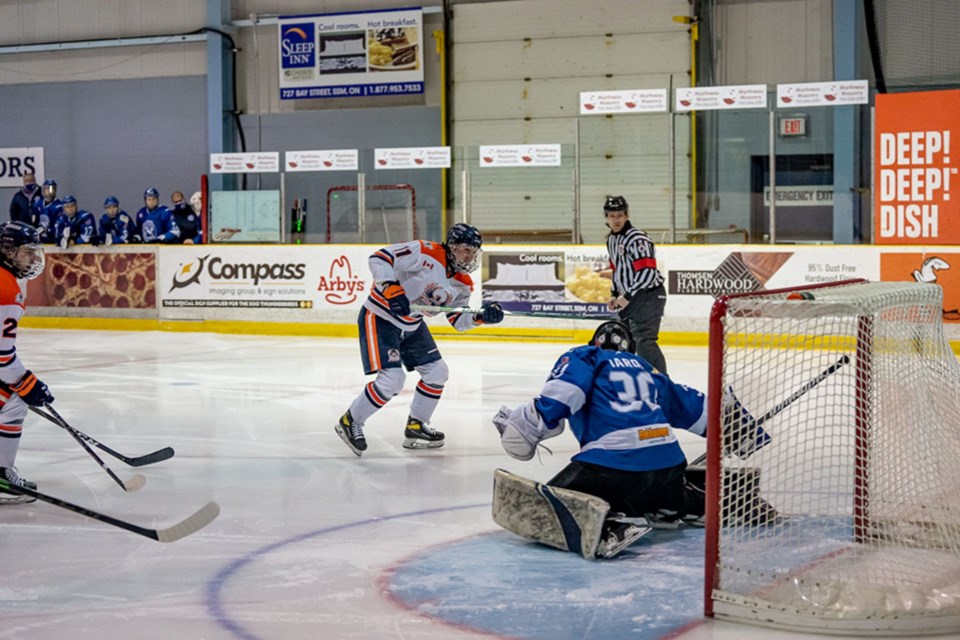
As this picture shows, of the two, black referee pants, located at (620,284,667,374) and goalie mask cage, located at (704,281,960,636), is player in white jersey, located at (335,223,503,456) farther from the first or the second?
goalie mask cage, located at (704,281,960,636)

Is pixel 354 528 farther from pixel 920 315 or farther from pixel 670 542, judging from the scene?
pixel 920 315

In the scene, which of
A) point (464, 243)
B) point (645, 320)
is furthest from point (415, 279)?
point (645, 320)

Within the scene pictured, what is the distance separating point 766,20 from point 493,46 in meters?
3.58

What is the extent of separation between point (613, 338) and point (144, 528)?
5.38 feet

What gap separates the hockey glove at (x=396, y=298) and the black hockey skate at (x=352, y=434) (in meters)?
0.58

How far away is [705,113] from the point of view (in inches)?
538

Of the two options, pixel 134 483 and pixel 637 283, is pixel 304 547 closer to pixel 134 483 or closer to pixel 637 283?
pixel 134 483

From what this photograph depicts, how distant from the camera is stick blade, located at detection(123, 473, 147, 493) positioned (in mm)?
5188

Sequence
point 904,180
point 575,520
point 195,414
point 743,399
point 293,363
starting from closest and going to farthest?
point 743,399 → point 575,520 → point 195,414 → point 293,363 → point 904,180

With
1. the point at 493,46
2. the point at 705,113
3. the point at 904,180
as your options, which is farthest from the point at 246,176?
the point at 904,180

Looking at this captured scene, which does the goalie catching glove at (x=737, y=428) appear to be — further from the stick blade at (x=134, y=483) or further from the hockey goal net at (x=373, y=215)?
the hockey goal net at (x=373, y=215)

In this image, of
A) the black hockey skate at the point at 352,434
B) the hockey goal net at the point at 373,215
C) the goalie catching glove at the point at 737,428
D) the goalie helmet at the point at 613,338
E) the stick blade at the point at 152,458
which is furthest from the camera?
the hockey goal net at the point at 373,215

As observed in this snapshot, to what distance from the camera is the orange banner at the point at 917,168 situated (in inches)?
444

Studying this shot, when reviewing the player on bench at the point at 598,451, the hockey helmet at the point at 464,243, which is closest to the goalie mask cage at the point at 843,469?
the player on bench at the point at 598,451
